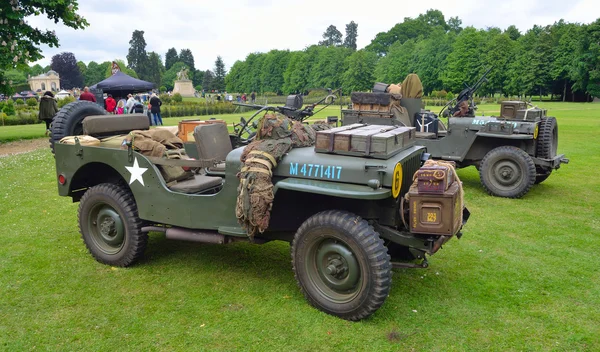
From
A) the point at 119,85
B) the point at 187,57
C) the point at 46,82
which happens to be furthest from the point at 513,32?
the point at 46,82

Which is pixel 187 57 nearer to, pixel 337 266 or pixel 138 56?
pixel 138 56

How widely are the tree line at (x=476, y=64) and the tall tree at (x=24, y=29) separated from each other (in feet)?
95.2

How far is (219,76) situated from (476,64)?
60.0 m

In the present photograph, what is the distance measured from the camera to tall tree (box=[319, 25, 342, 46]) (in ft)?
401

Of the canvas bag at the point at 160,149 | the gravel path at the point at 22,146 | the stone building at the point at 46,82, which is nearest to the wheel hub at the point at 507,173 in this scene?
the canvas bag at the point at 160,149

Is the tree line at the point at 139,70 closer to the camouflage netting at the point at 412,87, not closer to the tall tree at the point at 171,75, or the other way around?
the tall tree at the point at 171,75

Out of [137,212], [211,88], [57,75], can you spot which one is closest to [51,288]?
[137,212]

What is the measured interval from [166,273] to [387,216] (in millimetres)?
2508

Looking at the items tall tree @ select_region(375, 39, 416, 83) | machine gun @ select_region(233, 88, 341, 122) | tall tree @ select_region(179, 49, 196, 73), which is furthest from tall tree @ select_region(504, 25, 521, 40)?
tall tree @ select_region(179, 49, 196, 73)

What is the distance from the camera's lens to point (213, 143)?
5156 millimetres

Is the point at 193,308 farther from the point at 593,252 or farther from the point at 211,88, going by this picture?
the point at 211,88

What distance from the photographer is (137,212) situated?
5227 millimetres

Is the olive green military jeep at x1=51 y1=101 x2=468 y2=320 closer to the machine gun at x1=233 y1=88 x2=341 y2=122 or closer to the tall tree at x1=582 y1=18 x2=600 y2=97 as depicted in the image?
the machine gun at x1=233 y1=88 x2=341 y2=122

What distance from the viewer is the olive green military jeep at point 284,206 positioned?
13.1 ft
